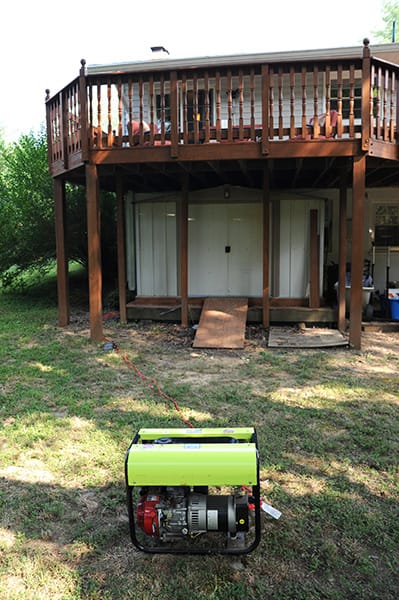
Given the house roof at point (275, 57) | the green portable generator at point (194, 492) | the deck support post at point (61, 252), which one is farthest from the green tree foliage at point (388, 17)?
the green portable generator at point (194, 492)

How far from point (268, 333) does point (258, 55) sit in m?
5.16

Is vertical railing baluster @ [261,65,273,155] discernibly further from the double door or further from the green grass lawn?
the green grass lawn

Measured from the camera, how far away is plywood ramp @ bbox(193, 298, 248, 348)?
652 centimetres

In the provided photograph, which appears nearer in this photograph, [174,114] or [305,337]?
[174,114]

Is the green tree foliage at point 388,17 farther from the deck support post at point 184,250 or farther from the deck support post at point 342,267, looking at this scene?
the deck support post at point 184,250

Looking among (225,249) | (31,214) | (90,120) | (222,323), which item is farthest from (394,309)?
(31,214)

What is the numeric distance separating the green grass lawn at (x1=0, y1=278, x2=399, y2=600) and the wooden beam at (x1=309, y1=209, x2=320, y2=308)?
162cm

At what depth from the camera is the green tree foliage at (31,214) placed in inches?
407

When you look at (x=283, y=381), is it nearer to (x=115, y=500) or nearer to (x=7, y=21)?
(x=115, y=500)

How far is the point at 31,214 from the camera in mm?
10289

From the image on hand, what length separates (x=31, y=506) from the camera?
2684 millimetres

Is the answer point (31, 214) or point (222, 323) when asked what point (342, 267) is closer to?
point (222, 323)

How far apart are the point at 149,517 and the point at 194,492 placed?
10.5 inches

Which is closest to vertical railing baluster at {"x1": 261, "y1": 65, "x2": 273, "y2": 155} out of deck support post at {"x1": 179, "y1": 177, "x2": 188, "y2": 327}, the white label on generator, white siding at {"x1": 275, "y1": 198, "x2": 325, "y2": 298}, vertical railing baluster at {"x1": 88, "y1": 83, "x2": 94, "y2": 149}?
deck support post at {"x1": 179, "y1": 177, "x2": 188, "y2": 327}
